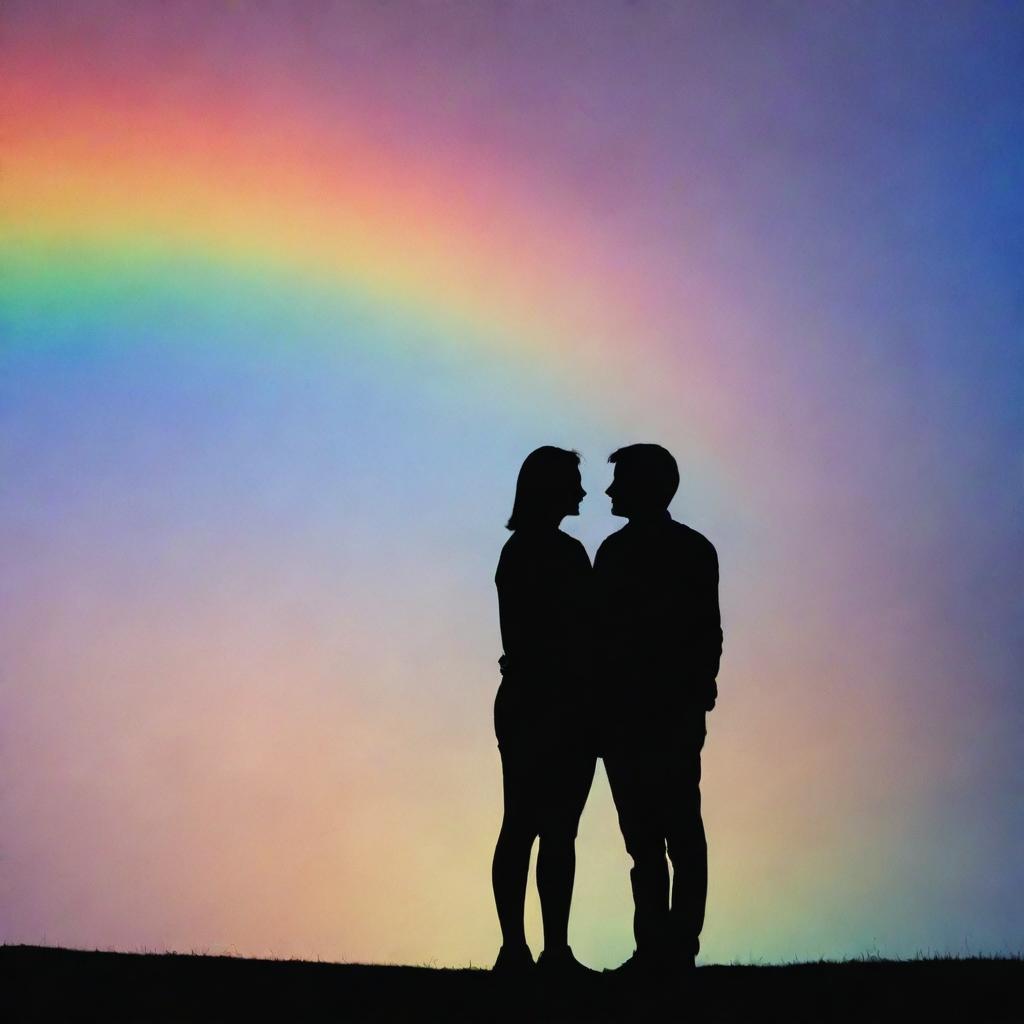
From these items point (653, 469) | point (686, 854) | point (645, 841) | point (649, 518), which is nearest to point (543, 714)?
point (645, 841)

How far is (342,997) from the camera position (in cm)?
696

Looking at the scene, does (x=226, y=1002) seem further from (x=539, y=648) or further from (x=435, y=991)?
(x=539, y=648)

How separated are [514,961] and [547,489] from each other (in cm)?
259

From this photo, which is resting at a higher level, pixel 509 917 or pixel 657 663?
pixel 657 663

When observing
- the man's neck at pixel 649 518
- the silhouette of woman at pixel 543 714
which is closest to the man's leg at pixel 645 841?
the silhouette of woman at pixel 543 714

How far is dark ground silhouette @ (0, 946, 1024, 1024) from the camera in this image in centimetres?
641

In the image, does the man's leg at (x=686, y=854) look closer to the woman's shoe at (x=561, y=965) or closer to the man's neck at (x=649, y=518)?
the woman's shoe at (x=561, y=965)

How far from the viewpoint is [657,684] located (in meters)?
7.30

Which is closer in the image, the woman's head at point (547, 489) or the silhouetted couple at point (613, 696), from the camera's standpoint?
the silhouetted couple at point (613, 696)

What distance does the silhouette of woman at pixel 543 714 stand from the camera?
24.3 ft

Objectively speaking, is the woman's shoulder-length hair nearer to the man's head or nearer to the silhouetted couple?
the silhouetted couple

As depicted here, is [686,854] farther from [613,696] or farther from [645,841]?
[613,696]

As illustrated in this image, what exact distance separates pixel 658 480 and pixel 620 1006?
8.93 feet

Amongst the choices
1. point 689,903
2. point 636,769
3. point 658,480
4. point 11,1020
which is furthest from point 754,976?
point 11,1020
